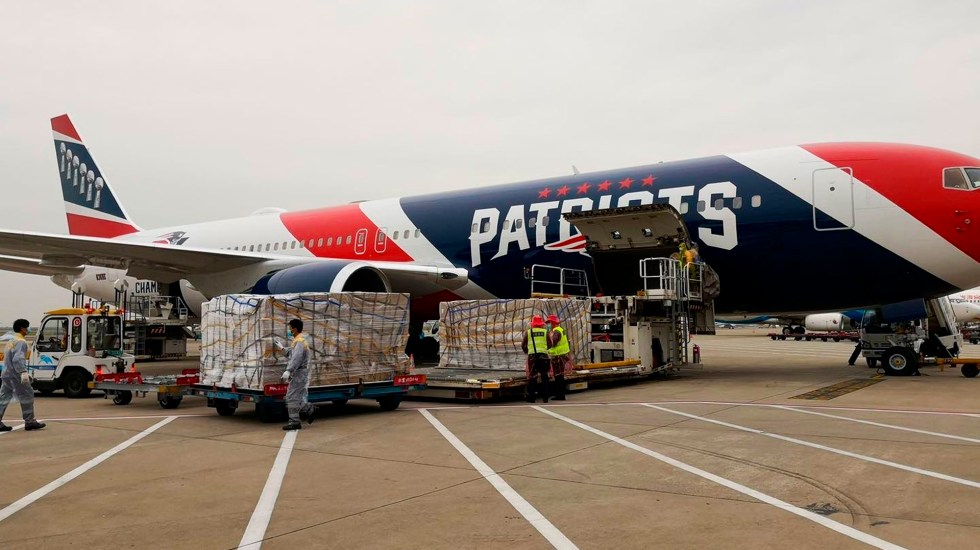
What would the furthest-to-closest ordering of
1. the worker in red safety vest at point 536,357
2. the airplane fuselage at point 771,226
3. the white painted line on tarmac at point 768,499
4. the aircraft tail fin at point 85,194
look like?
the aircraft tail fin at point 85,194 → the airplane fuselage at point 771,226 → the worker in red safety vest at point 536,357 → the white painted line on tarmac at point 768,499

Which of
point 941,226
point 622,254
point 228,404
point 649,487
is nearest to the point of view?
point 649,487

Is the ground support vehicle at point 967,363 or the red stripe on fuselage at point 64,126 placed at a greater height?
the red stripe on fuselage at point 64,126

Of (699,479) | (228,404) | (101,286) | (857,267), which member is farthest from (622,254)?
(101,286)

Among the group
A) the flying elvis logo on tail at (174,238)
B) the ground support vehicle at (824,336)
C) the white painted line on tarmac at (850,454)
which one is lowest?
the ground support vehicle at (824,336)

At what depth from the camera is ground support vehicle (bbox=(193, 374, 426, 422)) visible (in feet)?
28.0

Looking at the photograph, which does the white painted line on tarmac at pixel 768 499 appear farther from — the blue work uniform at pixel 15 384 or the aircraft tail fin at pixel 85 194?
the aircraft tail fin at pixel 85 194

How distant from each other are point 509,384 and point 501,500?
5477mm

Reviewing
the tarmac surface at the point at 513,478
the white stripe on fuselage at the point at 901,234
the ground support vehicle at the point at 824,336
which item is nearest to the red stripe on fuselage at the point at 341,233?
the tarmac surface at the point at 513,478

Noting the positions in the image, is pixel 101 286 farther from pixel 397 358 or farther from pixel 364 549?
pixel 364 549

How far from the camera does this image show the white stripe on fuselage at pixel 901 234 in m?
11.1

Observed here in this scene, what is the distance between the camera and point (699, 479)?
5172 millimetres

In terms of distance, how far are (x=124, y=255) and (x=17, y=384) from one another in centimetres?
600

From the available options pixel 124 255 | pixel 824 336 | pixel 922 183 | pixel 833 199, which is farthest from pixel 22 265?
pixel 824 336

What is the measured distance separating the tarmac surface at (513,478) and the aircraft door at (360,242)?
A: 7.76m
